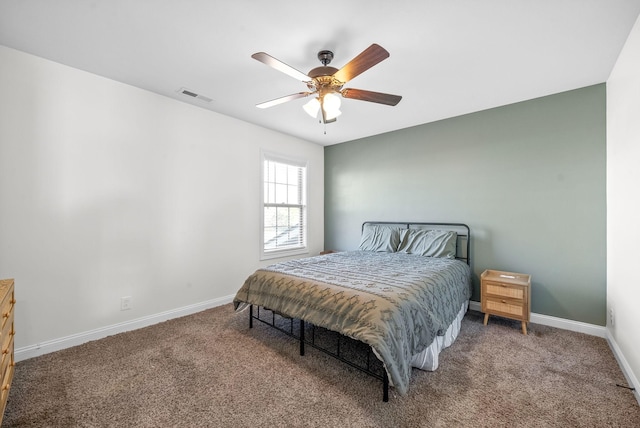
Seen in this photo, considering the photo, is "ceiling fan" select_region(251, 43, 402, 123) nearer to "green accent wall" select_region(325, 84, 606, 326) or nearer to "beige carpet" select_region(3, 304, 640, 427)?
"green accent wall" select_region(325, 84, 606, 326)

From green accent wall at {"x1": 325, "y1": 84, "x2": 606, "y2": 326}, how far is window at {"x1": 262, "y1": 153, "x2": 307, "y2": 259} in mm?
1466

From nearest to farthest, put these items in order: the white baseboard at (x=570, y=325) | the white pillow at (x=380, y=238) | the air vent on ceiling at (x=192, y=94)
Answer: the white baseboard at (x=570, y=325) → the air vent on ceiling at (x=192, y=94) → the white pillow at (x=380, y=238)

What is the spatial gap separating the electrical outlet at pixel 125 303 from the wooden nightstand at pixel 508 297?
3.66 m

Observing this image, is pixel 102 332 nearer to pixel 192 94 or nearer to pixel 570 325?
pixel 192 94

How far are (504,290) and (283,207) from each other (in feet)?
10.1

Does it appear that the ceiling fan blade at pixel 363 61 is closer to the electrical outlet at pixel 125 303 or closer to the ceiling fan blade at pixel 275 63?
the ceiling fan blade at pixel 275 63

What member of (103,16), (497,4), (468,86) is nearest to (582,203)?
(468,86)

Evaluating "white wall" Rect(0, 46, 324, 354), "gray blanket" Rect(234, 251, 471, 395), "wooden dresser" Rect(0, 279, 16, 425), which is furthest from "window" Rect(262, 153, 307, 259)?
"wooden dresser" Rect(0, 279, 16, 425)

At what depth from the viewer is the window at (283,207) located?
413 centimetres

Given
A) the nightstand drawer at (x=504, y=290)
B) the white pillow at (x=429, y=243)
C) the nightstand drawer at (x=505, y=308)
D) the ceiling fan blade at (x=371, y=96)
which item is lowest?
the nightstand drawer at (x=505, y=308)

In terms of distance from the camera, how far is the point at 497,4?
165cm

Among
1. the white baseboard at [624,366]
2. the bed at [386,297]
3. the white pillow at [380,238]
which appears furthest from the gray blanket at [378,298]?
the white baseboard at [624,366]

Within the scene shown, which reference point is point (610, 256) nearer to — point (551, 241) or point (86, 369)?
point (551, 241)

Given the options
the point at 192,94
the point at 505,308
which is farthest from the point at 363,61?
the point at 505,308
